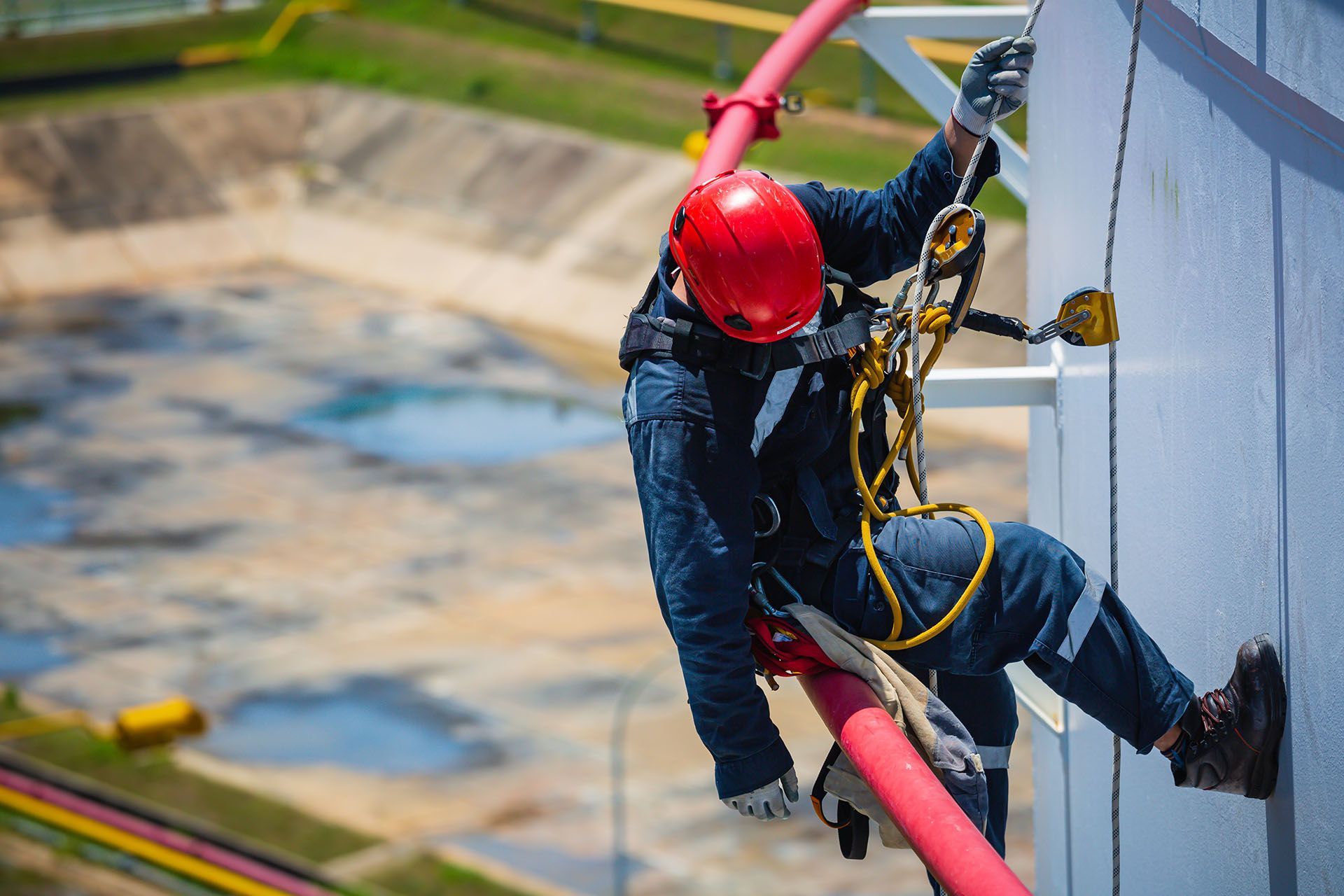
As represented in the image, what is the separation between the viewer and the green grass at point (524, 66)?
71.6 ft

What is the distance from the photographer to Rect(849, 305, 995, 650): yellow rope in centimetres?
365

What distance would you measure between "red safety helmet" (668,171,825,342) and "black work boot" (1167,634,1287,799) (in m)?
1.23

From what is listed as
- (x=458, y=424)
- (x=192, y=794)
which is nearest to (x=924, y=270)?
(x=192, y=794)

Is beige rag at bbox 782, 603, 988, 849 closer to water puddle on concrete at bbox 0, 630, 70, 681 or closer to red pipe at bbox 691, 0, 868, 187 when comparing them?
red pipe at bbox 691, 0, 868, 187

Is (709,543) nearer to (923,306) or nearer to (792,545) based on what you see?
(792,545)

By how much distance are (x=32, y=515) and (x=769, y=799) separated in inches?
567

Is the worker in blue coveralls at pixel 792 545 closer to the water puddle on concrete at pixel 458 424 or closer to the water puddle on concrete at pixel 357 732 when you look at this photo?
the water puddle on concrete at pixel 357 732

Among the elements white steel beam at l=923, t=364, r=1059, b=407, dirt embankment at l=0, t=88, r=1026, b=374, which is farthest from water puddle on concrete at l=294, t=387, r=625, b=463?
white steel beam at l=923, t=364, r=1059, b=407

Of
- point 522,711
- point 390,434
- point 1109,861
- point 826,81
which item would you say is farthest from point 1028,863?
point 826,81

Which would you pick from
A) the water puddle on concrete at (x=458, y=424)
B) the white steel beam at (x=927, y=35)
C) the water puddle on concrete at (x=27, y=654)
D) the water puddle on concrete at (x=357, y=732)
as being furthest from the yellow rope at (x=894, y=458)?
the water puddle on concrete at (x=458, y=424)

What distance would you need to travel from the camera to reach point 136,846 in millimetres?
Answer: 11297

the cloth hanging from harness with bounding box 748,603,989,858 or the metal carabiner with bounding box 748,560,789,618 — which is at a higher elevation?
the metal carabiner with bounding box 748,560,789,618

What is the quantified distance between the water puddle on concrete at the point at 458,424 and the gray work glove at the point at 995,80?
13963 millimetres

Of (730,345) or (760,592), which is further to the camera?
(760,592)
